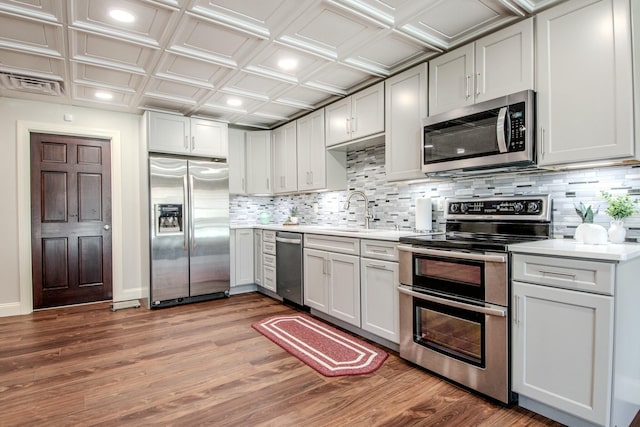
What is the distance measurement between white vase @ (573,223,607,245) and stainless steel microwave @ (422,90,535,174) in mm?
498

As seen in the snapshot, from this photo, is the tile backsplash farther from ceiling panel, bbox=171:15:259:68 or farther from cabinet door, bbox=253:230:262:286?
ceiling panel, bbox=171:15:259:68

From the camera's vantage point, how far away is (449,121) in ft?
8.54

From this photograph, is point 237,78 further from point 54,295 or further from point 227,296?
point 54,295

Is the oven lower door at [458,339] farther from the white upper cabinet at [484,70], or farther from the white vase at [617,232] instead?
the white upper cabinet at [484,70]

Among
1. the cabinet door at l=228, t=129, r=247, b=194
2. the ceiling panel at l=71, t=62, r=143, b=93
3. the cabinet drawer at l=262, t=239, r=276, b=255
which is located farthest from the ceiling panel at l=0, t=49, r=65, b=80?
the cabinet drawer at l=262, t=239, r=276, b=255

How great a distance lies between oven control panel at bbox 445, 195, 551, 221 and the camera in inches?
92.9

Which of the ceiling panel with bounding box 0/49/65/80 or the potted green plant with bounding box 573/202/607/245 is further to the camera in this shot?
the ceiling panel with bounding box 0/49/65/80

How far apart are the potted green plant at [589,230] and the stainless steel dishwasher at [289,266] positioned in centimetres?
247

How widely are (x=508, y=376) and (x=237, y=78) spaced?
317 centimetres

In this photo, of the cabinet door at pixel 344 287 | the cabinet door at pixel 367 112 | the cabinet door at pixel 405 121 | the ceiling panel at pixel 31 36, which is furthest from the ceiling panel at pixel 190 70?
the cabinet door at pixel 344 287

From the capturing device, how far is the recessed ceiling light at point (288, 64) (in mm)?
2970

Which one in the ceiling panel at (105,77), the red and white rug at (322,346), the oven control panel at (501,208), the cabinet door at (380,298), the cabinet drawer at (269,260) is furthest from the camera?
the cabinet drawer at (269,260)

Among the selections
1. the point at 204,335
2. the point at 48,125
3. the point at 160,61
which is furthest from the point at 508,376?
the point at 48,125

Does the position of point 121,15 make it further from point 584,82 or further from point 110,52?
point 584,82
